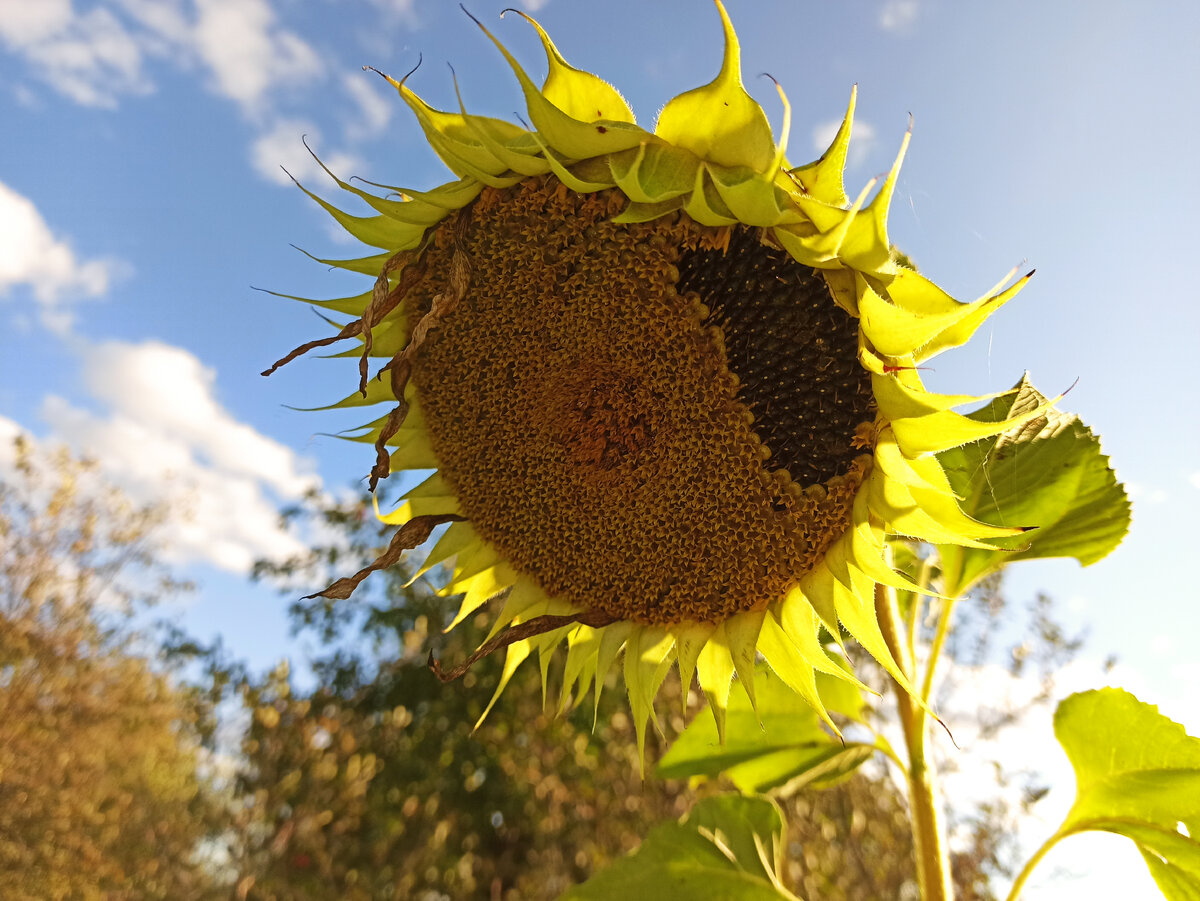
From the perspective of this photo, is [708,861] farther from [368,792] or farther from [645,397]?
[368,792]

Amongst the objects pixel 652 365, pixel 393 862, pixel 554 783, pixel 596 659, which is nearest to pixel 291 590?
pixel 393 862

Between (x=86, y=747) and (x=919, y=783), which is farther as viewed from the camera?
(x=86, y=747)

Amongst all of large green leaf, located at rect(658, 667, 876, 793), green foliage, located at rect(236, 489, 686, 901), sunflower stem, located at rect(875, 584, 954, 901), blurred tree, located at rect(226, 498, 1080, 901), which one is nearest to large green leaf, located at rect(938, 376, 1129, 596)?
sunflower stem, located at rect(875, 584, 954, 901)

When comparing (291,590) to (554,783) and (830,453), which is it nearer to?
(554,783)

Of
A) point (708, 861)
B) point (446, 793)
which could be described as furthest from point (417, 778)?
point (708, 861)

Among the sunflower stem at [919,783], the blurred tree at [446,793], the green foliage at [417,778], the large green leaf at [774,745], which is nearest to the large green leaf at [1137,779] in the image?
the sunflower stem at [919,783]

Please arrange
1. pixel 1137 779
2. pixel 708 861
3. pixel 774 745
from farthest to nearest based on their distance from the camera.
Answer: pixel 774 745 < pixel 708 861 < pixel 1137 779

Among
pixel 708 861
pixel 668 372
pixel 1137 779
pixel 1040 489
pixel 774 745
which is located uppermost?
pixel 668 372
